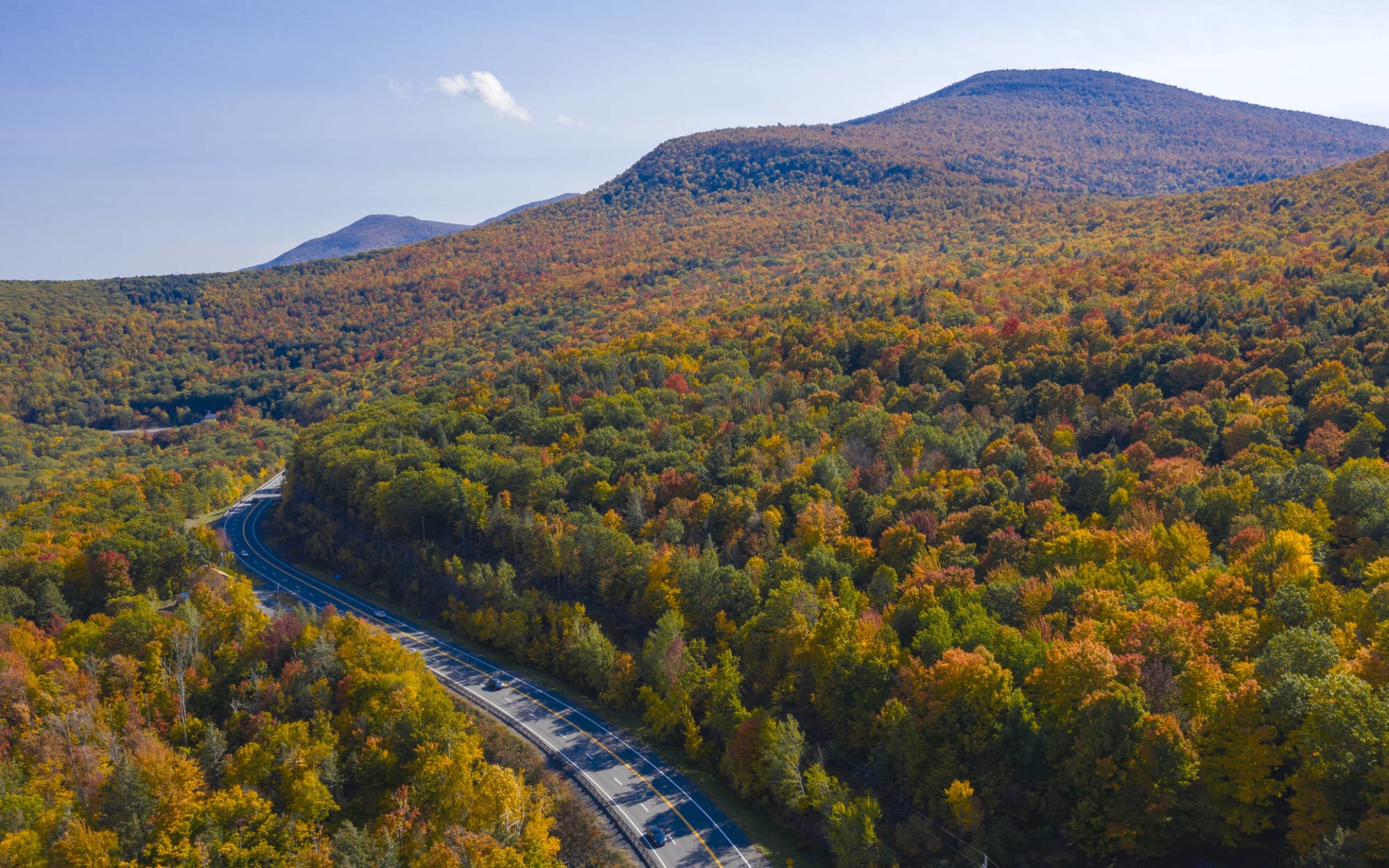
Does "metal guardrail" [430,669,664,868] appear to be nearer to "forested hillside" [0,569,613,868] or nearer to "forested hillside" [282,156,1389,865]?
"forested hillside" [0,569,613,868]

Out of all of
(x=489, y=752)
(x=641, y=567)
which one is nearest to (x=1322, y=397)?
(x=641, y=567)

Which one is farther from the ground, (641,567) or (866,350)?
(866,350)

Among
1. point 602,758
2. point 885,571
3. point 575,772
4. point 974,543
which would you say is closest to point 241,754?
point 575,772

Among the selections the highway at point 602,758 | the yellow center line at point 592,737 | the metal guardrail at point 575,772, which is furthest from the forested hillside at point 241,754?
the yellow center line at point 592,737

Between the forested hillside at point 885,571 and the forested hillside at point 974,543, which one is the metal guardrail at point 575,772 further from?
the forested hillside at point 974,543

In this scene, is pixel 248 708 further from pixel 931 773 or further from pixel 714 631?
pixel 931 773

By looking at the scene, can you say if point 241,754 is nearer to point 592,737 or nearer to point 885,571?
point 592,737
